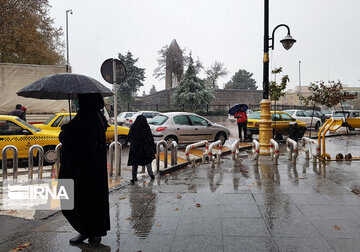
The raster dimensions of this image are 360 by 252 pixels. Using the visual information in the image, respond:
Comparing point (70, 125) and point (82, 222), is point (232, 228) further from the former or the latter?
point (70, 125)

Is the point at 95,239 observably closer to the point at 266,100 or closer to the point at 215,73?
the point at 266,100

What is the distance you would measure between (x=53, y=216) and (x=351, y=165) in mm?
7891

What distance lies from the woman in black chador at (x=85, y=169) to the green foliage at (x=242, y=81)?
92275 millimetres

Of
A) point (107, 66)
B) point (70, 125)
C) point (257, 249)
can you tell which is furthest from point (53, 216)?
point (107, 66)

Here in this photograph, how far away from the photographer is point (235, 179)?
283 inches

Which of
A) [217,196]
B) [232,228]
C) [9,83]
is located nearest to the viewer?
[232,228]

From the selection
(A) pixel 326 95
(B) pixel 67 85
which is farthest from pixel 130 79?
(B) pixel 67 85

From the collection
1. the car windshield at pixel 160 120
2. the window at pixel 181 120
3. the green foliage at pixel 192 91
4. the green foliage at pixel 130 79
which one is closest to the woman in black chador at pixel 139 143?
the car windshield at pixel 160 120

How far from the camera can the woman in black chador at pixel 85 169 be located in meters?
3.67

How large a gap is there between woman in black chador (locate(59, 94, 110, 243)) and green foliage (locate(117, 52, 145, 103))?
46.5 meters

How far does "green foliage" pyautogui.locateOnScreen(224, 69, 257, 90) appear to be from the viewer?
309 ft

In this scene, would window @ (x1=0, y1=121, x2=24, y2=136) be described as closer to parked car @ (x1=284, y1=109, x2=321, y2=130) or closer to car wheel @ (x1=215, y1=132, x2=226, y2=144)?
car wheel @ (x1=215, y1=132, x2=226, y2=144)

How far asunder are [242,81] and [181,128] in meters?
86.0

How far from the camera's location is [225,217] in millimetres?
4562
